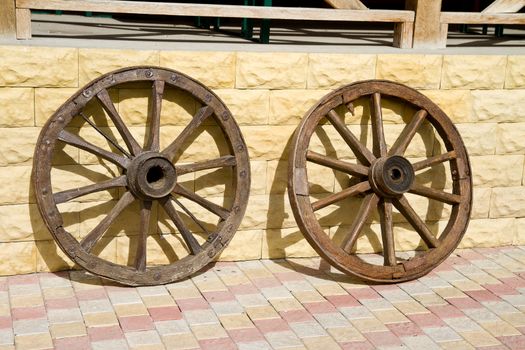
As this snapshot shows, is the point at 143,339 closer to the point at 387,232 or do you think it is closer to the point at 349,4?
the point at 387,232

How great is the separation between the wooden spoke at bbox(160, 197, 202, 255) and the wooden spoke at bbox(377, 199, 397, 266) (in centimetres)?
126

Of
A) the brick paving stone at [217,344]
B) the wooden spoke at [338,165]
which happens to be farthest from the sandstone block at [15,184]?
the wooden spoke at [338,165]

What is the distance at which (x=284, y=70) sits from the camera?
5629 mm

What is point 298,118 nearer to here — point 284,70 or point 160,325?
point 284,70

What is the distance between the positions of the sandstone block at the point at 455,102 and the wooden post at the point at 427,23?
0.35 meters

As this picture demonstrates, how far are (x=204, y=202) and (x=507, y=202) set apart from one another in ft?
7.92

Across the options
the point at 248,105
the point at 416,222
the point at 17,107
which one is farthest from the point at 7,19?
the point at 416,222

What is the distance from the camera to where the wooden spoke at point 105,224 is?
518 cm

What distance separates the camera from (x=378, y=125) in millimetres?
5703

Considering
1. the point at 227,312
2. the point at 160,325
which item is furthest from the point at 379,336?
the point at 160,325

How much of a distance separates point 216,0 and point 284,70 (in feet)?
14.0

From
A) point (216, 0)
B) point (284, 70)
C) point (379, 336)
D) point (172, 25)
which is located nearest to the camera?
point (379, 336)

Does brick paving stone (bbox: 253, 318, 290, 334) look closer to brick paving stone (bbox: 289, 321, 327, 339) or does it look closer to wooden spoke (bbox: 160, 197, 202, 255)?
brick paving stone (bbox: 289, 321, 327, 339)

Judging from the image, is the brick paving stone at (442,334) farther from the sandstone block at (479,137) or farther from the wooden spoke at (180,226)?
the sandstone block at (479,137)
